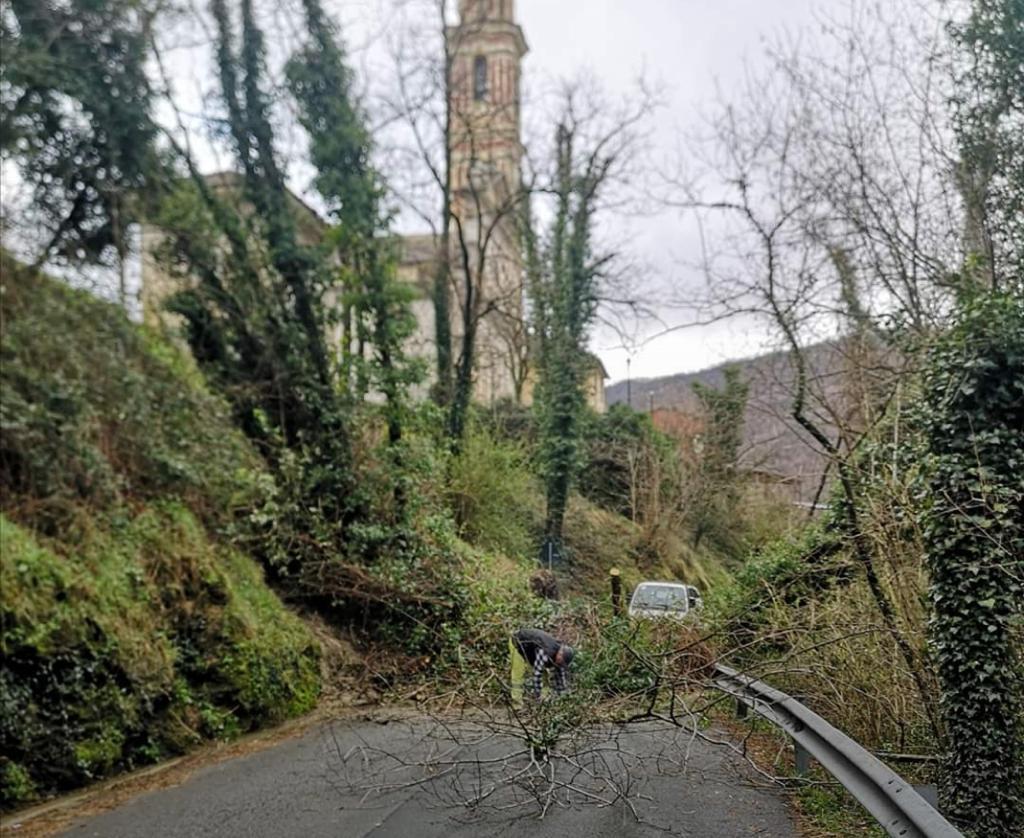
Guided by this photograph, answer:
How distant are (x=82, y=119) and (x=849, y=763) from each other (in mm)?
15529

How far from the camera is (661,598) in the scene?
8406mm

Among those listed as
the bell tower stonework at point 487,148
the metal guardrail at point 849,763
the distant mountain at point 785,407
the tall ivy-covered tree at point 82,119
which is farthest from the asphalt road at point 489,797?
the bell tower stonework at point 487,148

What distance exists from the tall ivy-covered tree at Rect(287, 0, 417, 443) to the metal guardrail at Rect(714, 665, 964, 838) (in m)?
11.1

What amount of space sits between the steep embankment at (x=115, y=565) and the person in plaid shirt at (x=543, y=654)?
14.4 ft

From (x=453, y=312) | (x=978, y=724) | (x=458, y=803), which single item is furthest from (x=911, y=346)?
(x=453, y=312)

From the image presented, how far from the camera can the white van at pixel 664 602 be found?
315 inches

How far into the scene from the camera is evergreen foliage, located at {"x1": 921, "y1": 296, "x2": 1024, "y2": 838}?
625cm

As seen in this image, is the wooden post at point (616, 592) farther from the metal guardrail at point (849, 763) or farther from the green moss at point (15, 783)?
the green moss at point (15, 783)

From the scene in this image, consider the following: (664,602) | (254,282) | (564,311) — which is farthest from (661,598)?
(254,282)

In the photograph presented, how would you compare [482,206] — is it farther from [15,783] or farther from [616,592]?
[15,783]

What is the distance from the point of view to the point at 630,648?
24.5ft

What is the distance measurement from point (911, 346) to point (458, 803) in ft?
22.0

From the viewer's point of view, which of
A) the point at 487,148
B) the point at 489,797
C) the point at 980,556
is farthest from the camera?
the point at 487,148

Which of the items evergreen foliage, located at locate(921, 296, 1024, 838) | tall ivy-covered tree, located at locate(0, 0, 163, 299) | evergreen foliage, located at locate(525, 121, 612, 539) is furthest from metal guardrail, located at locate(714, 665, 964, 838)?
tall ivy-covered tree, located at locate(0, 0, 163, 299)
